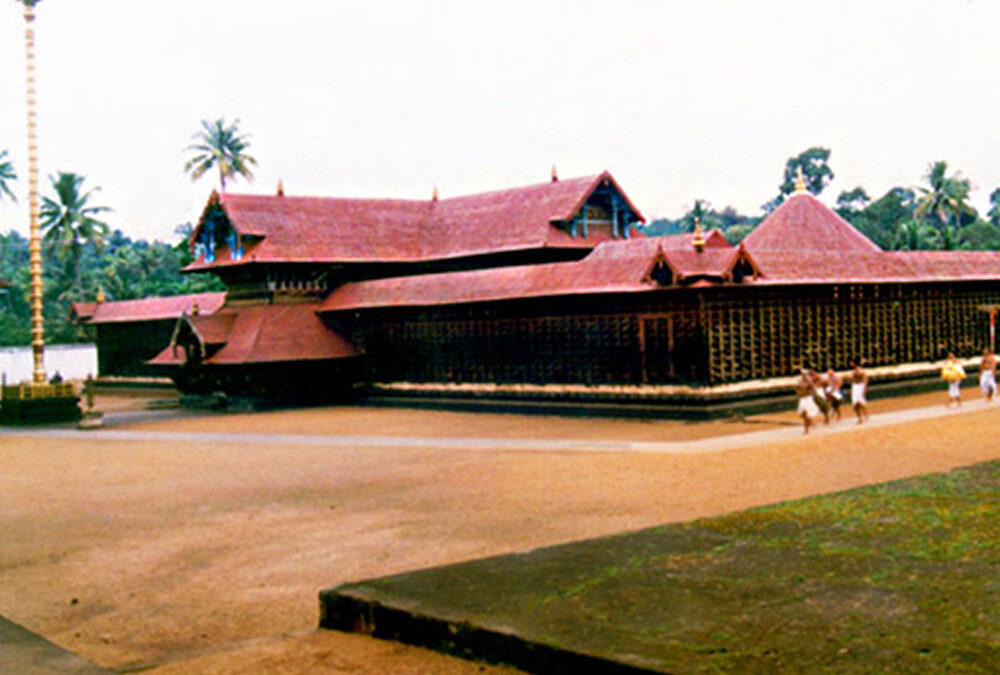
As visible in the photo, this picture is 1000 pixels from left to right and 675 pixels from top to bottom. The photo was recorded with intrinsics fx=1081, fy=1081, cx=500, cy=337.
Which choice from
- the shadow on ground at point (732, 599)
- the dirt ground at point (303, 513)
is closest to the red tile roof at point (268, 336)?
the dirt ground at point (303, 513)

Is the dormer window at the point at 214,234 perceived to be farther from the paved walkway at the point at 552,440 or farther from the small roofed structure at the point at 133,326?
the paved walkway at the point at 552,440

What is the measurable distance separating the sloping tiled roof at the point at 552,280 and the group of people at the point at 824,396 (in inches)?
124

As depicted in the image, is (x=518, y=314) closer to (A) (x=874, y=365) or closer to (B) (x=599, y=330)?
(B) (x=599, y=330)

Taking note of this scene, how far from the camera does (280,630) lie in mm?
7305

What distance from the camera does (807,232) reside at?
2945cm

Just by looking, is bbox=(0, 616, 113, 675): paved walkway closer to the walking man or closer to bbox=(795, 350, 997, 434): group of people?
bbox=(795, 350, 997, 434): group of people

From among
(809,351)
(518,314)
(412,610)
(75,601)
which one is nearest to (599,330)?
(518,314)

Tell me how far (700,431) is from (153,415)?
17246mm

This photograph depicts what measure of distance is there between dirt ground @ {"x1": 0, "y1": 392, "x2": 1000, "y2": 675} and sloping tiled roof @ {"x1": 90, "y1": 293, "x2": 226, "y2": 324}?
16.7 meters

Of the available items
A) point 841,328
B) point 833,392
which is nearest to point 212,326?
point 841,328

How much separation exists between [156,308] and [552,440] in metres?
25.9

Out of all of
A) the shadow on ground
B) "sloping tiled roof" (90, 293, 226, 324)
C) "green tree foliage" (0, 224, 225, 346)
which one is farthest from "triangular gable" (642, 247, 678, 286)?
"green tree foliage" (0, 224, 225, 346)

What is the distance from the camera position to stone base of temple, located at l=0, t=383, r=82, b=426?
2820 centimetres

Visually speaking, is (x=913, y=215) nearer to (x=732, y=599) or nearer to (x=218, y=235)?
(x=218, y=235)
